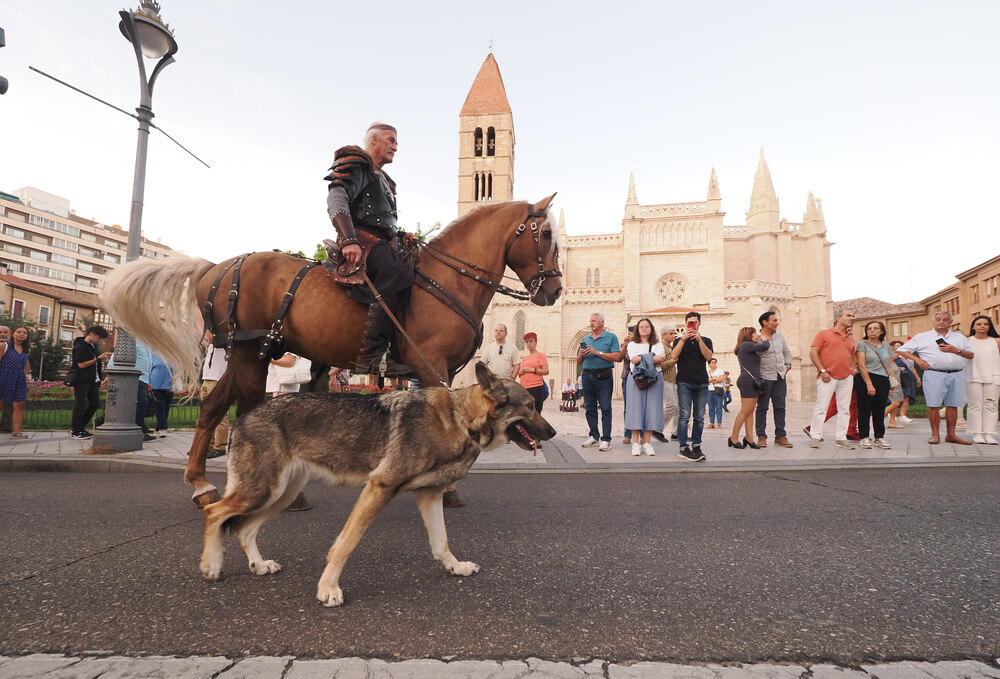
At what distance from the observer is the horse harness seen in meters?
3.98

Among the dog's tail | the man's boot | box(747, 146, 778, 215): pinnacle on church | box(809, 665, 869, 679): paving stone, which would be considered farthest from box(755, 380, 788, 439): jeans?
box(747, 146, 778, 215): pinnacle on church

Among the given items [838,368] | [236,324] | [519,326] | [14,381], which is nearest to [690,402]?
[838,368]

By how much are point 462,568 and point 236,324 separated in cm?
268

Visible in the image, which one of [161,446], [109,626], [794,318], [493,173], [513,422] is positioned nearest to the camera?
[109,626]

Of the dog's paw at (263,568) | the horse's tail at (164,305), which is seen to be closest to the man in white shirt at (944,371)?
the dog's paw at (263,568)

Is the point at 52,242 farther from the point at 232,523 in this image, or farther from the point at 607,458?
the point at 232,523

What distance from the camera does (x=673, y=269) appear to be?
157 ft

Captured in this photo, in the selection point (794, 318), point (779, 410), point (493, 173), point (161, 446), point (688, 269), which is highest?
point (493, 173)

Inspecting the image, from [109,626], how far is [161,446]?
285 inches

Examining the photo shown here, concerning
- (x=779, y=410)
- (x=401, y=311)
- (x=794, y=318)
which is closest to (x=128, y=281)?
(x=401, y=311)

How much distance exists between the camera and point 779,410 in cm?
Result: 928

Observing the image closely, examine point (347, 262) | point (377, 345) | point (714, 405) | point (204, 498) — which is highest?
point (347, 262)

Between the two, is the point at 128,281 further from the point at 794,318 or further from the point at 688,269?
the point at 794,318

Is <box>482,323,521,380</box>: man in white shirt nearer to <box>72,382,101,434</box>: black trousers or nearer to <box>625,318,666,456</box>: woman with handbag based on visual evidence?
<box>625,318,666,456</box>: woman with handbag
